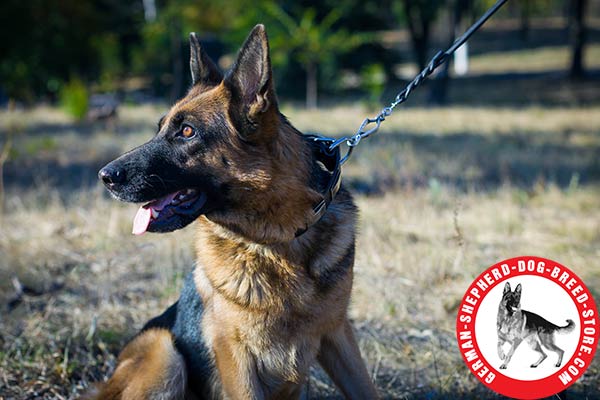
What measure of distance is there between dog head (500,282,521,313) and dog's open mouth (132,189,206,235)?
1.48 meters

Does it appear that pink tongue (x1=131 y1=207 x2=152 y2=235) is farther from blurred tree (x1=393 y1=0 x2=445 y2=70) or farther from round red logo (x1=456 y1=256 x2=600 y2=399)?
blurred tree (x1=393 y1=0 x2=445 y2=70)

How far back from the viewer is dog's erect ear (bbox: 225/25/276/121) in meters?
2.57

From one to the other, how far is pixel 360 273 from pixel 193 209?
2.42 meters

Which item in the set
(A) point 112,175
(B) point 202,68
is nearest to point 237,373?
(A) point 112,175

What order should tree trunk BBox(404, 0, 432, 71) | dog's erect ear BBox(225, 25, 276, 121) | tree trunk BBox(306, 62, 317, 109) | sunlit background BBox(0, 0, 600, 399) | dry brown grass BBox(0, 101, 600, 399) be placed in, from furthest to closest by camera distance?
tree trunk BBox(404, 0, 432, 71)
tree trunk BBox(306, 62, 317, 109)
sunlit background BBox(0, 0, 600, 399)
dry brown grass BBox(0, 101, 600, 399)
dog's erect ear BBox(225, 25, 276, 121)

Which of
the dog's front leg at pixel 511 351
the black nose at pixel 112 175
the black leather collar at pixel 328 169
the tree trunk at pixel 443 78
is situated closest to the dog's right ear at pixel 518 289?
the dog's front leg at pixel 511 351

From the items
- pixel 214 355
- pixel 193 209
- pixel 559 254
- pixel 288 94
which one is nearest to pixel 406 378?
pixel 214 355

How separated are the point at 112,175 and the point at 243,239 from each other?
661 millimetres

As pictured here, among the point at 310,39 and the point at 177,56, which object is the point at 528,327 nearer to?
the point at 310,39

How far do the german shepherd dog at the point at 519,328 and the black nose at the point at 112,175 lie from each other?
6.04 ft

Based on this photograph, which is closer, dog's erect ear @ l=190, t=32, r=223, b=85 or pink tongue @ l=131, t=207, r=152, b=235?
pink tongue @ l=131, t=207, r=152, b=235

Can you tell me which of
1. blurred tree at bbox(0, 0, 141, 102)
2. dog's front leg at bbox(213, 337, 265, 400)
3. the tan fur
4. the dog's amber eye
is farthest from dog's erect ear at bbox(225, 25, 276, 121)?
blurred tree at bbox(0, 0, 141, 102)

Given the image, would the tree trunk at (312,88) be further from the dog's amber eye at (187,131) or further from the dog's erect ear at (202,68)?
the dog's amber eye at (187,131)

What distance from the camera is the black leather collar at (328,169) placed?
2834mm
